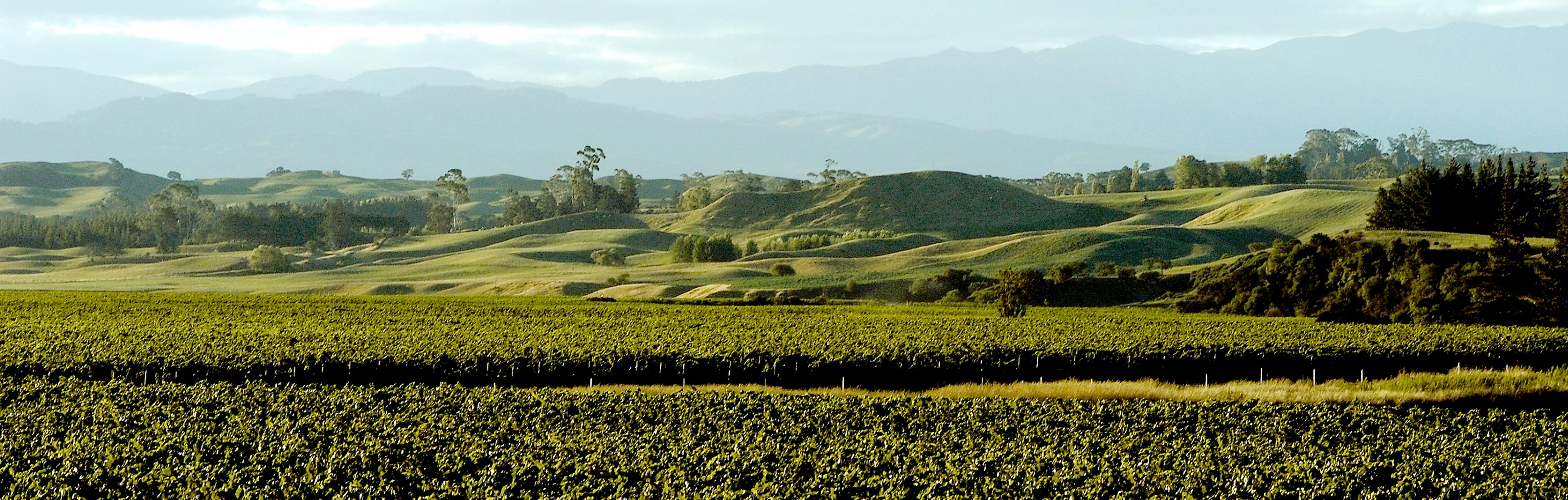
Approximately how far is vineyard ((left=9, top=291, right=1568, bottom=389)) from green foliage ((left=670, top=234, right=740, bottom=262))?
86704 mm

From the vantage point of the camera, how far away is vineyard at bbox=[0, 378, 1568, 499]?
2120cm

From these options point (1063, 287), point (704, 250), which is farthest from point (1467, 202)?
Answer: point (704, 250)

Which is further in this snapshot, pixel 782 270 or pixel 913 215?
pixel 913 215

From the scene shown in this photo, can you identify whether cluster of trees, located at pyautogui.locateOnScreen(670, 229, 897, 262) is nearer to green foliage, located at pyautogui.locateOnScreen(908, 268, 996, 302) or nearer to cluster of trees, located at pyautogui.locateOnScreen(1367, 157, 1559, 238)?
green foliage, located at pyautogui.locateOnScreen(908, 268, 996, 302)

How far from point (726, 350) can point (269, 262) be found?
11605 cm

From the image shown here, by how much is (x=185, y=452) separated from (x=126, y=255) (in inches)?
6692

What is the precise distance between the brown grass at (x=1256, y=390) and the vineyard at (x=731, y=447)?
397 cm

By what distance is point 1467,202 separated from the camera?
12269cm

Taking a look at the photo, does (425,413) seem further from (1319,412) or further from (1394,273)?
(1394,273)

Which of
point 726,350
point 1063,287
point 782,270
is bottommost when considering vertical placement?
point 1063,287

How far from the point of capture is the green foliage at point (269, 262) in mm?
144625

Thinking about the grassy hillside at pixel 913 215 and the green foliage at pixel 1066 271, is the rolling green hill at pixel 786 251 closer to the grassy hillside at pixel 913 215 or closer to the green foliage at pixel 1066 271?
the grassy hillside at pixel 913 215

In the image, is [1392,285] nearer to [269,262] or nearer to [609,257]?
[609,257]

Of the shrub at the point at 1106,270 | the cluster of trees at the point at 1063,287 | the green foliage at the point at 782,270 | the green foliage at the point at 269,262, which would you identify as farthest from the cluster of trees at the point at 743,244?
the green foliage at the point at 269,262
